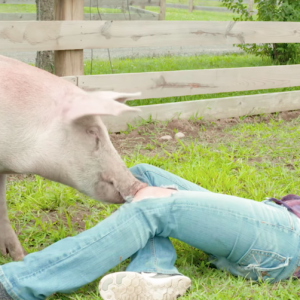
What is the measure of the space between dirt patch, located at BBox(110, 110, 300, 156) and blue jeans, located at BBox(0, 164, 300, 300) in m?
1.94

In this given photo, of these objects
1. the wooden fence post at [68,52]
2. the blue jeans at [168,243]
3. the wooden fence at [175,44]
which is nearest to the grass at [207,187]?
the blue jeans at [168,243]

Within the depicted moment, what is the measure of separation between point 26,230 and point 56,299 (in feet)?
2.74

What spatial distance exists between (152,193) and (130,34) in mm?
2589

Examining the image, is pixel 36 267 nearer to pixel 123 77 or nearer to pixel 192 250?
pixel 192 250

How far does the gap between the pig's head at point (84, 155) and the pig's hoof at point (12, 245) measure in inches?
21.8

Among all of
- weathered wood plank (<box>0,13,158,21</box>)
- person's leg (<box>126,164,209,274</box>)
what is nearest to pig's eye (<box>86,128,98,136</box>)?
person's leg (<box>126,164,209,274</box>)

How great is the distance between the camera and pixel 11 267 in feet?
6.20

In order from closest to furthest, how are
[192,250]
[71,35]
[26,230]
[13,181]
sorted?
[192,250] → [26,230] → [13,181] → [71,35]

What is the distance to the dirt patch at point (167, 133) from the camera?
4.14 meters

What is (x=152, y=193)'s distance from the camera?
2129 mm

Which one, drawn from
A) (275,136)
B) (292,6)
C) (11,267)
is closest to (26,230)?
(11,267)

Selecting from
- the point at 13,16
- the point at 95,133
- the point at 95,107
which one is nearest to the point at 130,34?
the point at 95,133

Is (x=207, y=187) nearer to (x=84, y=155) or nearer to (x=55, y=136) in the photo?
(x=84, y=155)

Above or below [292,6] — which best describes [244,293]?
below
